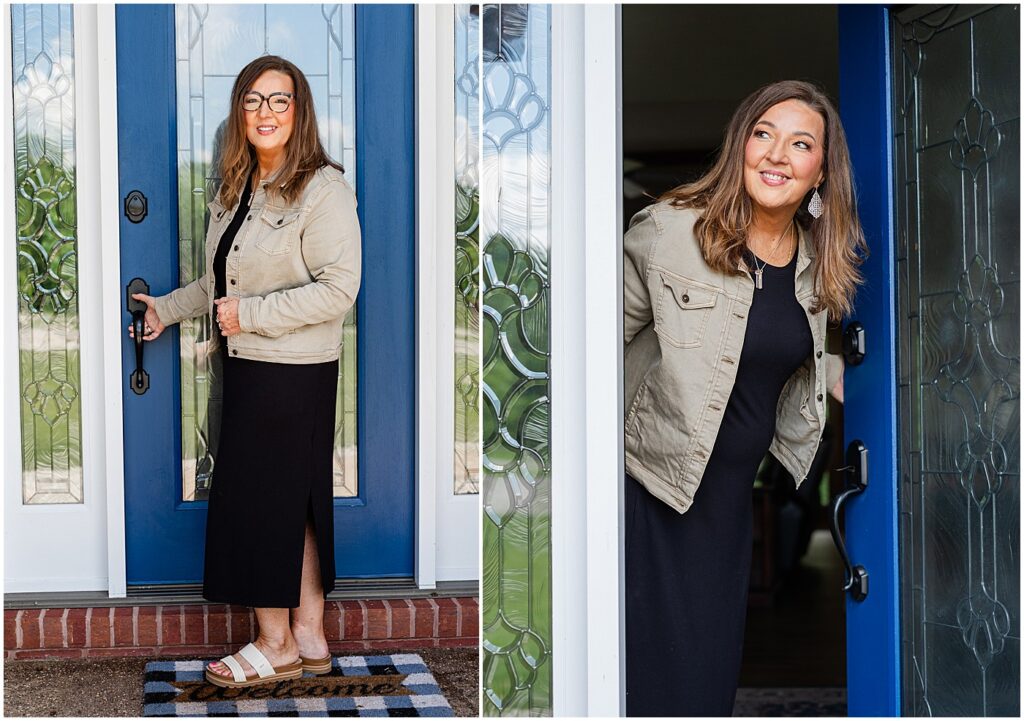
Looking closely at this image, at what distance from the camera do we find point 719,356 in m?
2.21

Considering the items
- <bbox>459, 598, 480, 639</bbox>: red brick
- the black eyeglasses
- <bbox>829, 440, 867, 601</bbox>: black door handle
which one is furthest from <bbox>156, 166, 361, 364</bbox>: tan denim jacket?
<bbox>829, 440, 867, 601</bbox>: black door handle

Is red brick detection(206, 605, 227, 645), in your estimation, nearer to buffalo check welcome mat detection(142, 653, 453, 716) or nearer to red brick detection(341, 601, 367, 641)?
buffalo check welcome mat detection(142, 653, 453, 716)

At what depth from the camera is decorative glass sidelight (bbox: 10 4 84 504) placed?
3.37 meters

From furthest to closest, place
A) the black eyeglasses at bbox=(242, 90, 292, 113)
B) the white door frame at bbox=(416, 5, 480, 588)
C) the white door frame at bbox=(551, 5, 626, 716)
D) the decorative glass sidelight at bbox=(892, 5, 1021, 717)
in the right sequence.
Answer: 1. the white door frame at bbox=(416, 5, 480, 588)
2. the black eyeglasses at bbox=(242, 90, 292, 113)
3. the decorative glass sidelight at bbox=(892, 5, 1021, 717)
4. the white door frame at bbox=(551, 5, 626, 716)

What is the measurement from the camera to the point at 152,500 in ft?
11.4

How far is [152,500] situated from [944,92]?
8.63ft

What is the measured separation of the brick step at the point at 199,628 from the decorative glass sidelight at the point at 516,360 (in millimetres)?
1569

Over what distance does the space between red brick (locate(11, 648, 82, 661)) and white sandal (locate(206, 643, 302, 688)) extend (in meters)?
0.52

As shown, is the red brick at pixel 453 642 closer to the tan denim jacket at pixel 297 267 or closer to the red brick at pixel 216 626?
the red brick at pixel 216 626

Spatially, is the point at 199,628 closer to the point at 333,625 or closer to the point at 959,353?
the point at 333,625

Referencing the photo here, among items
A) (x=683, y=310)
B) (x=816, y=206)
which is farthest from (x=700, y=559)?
(x=816, y=206)

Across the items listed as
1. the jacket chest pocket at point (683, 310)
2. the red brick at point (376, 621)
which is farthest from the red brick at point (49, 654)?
the jacket chest pocket at point (683, 310)

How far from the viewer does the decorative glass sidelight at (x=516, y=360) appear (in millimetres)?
1818

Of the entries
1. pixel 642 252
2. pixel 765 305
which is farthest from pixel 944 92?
pixel 642 252
